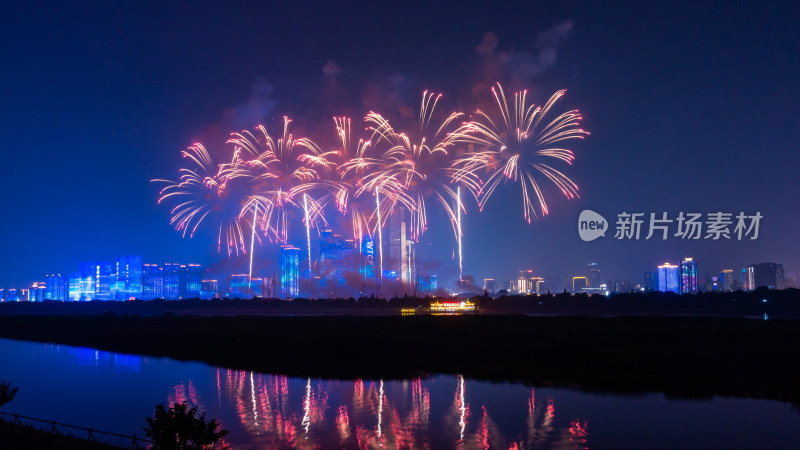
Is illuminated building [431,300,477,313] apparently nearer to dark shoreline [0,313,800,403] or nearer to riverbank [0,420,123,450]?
dark shoreline [0,313,800,403]

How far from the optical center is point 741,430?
2772 centimetres

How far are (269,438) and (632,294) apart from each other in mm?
90131

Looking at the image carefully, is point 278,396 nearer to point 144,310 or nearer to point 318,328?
point 318,328

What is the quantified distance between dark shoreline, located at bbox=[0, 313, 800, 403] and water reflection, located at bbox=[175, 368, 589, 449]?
5.84m

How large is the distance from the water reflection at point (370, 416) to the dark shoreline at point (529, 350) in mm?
5839

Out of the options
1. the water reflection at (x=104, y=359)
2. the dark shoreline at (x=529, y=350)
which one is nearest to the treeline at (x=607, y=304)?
the dark shoreline at (x=529, y=350)

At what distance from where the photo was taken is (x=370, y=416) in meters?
30.8

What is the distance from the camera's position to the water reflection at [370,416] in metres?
25.9

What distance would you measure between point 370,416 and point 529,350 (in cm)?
2120

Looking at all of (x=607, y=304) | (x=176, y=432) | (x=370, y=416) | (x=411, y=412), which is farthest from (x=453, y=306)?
(x=176, y=432)

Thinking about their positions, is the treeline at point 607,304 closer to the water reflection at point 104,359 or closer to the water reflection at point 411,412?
the water reflection at point 104,359

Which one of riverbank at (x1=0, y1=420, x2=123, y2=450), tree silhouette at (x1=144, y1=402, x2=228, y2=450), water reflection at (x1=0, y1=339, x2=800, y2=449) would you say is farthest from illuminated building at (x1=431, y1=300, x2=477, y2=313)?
tree silhouette at (x1=144, y1=402, x2=228, y2=450)

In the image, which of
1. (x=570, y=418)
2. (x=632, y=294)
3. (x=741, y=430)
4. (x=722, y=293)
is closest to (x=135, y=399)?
(x=570, y=418)

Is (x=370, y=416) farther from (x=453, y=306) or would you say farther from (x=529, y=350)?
(x=453, y=306)
